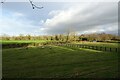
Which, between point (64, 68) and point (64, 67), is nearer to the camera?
point (64, 68)

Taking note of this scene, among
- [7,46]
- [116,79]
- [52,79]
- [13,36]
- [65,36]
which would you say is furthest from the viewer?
[13,36]

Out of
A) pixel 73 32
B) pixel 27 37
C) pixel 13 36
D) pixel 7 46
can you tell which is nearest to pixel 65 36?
pixel 73 32

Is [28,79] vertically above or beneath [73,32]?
beneath

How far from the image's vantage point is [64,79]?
597 inches

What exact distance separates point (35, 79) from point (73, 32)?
522 feet

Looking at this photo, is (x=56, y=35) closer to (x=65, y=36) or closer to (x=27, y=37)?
(x=65, y=36)

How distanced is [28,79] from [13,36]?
177 metres

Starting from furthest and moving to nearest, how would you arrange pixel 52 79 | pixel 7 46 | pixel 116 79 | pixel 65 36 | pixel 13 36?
pixel 13 36, pixel 65 36, pixel 7 46, pixel 52 79, pixel 116 79

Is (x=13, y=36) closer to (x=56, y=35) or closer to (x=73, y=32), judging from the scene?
(x=56, y=35)

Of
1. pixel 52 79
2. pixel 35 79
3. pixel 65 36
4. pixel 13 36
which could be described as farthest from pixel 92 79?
pixel 13 36

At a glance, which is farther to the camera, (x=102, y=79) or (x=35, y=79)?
(x=35, y=79)

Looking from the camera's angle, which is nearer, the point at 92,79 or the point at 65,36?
the point at 92,79

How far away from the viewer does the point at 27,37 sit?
178625 millimetres

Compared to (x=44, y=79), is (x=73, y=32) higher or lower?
higher
